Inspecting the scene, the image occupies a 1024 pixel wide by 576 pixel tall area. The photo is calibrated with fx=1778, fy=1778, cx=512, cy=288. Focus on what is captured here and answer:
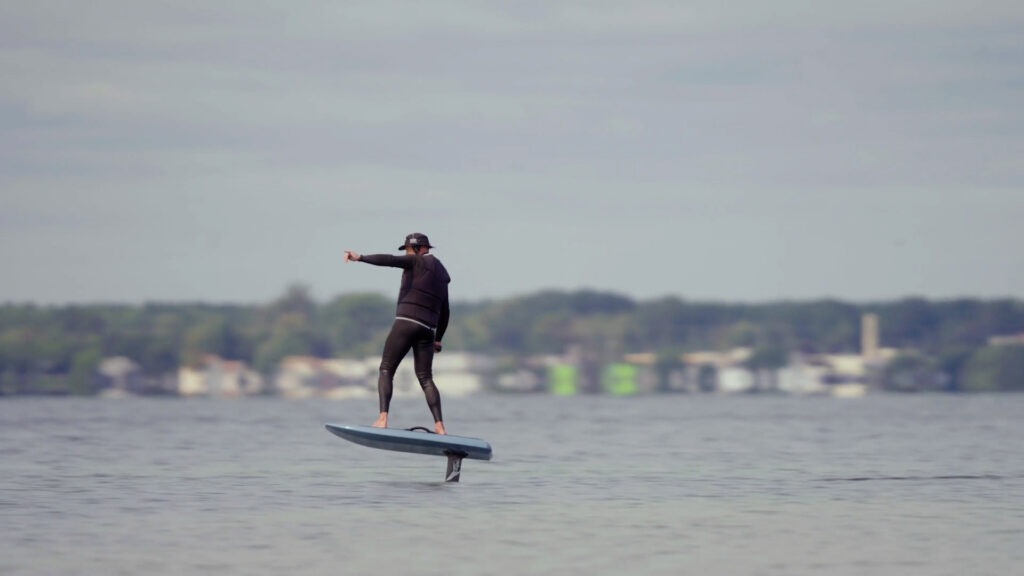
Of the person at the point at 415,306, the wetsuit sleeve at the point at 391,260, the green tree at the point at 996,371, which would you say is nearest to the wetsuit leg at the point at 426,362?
the person at the point at 415,306

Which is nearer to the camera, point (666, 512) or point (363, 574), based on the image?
point (363, 574)

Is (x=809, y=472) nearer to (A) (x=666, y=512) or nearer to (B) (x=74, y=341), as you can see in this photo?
(A) (x=666, y=512)

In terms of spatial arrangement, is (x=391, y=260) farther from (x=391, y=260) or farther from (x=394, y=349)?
(x=394, y=349)

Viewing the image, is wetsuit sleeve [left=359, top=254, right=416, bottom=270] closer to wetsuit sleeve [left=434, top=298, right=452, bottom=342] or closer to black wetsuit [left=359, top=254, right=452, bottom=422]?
black wetsuit [left=359, top=254, right=452, bottom=422]

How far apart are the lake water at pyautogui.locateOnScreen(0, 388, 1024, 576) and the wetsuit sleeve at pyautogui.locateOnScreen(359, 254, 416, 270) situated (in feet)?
9.06

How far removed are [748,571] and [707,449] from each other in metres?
20.4

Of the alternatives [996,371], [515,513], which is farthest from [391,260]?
[996,371]

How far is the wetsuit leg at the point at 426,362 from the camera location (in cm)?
2203

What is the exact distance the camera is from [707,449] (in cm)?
Answer: 3466

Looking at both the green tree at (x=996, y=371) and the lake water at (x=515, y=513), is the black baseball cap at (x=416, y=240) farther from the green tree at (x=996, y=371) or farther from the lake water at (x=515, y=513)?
the green tree at (x=996, y=371)

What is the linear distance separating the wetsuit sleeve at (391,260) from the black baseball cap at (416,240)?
0.53 ft

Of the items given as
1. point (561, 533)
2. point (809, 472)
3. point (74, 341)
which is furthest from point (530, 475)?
point (74, 341)

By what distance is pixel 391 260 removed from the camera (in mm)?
21141

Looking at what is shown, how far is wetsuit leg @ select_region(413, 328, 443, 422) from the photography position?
22.0 m
